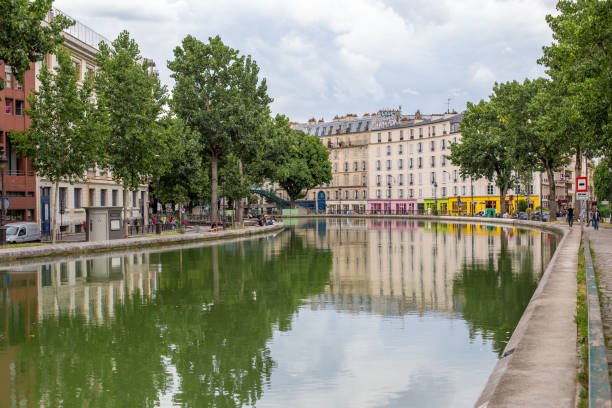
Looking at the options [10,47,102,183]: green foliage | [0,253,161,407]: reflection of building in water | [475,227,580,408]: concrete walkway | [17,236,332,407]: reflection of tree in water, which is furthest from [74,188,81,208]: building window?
[475,227,580,408]: concrete walkway

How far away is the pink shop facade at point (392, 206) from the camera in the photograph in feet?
422

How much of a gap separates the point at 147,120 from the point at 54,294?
26.5 m

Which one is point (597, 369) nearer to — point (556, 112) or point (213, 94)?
point (556, 112)

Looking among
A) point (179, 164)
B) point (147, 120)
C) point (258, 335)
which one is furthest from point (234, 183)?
point (258, 335)

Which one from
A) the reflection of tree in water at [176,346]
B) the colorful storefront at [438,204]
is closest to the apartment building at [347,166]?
the colorful storefront at [438,204]

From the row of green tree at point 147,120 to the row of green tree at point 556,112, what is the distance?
2119 cm

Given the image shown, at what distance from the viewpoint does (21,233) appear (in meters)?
35.9

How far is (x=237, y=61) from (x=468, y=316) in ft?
146

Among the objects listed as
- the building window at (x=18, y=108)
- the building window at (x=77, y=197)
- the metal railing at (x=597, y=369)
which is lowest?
the metal railing at (x=597, y=369)

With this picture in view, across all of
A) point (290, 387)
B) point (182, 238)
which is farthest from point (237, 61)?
point (290, 387)

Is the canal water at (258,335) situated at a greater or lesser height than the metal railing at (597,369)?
lesser

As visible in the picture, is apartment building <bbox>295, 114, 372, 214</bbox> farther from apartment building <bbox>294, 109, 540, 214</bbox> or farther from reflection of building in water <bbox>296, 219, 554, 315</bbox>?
reflection of building in water <bbox>296, 219, 554, 315</bbox>

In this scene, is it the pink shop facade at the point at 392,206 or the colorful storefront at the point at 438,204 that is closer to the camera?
the colorful storefront at the point at 438,204

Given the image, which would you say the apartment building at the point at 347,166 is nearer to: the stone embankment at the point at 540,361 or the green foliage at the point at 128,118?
the green foliage at the point at 128,118
